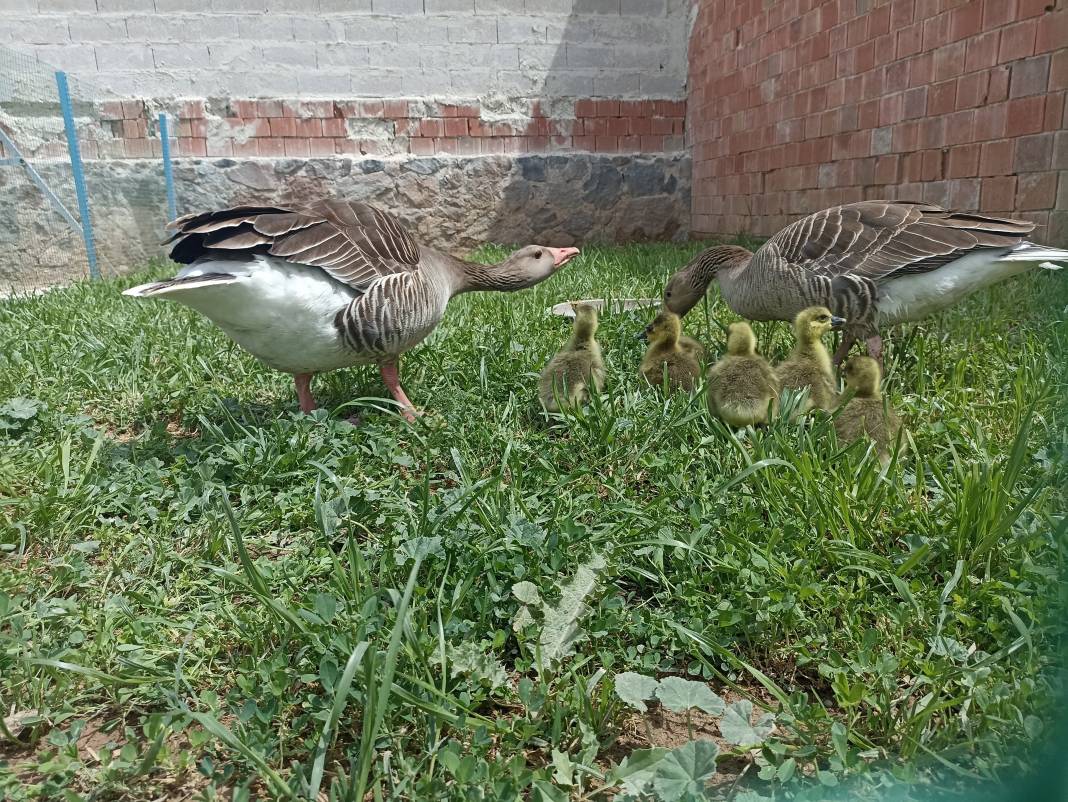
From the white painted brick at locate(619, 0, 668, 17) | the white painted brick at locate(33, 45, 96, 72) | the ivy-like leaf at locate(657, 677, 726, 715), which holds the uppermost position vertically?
the white painted brick at locate(619, 0, 668, 17)

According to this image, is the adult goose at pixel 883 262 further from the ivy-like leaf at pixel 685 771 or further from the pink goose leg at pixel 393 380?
the ivy-like leaf at pixel 685 771

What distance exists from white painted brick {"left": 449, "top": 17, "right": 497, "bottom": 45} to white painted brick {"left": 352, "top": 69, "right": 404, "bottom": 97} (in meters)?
1.04

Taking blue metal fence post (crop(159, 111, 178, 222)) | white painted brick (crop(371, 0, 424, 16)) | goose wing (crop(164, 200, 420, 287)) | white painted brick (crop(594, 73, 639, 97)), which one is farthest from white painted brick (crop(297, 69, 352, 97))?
goose wing (crop(164, 200, 420, 287))

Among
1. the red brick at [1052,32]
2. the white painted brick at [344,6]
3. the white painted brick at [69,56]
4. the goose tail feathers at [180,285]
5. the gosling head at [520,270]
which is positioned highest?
the white painted brick at [344,6]

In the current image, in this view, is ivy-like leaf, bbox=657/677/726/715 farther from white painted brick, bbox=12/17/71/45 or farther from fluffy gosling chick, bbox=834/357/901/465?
white painted brick, bbox=12/17/71/45

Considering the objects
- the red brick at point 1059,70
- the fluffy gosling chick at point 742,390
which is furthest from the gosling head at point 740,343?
the red brick at point 1059,70

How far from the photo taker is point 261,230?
337 cm

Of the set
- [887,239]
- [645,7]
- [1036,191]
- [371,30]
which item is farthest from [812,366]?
[645,7]

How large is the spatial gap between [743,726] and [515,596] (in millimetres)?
681

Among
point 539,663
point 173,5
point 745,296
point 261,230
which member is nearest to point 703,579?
point 539,663

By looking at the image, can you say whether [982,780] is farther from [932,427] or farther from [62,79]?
[62,79]

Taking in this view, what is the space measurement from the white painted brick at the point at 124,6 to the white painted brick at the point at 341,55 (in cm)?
235

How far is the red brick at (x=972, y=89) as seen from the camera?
5777mm

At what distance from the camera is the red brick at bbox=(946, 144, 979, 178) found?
19.5 feet
